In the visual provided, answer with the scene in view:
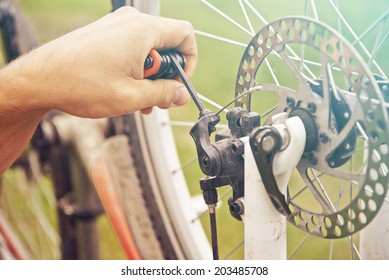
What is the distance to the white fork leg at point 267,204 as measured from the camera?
583 millimetres

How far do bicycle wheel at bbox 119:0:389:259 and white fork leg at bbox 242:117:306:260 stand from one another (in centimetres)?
2

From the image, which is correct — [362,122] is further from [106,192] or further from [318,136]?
[106,192]

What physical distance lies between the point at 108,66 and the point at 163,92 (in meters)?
0.07

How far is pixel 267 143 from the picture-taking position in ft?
1.90

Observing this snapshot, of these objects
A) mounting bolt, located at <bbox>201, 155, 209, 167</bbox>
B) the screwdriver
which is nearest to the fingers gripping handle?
the screwdriver

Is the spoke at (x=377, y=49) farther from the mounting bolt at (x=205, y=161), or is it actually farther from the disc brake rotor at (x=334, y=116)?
the mounting bolt at (x=205, y=161)

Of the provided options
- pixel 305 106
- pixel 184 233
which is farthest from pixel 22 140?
pixel 305 106

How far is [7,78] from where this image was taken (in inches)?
29.8

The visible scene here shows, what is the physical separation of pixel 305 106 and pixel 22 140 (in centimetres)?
42

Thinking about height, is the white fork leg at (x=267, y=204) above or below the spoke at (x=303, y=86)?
below

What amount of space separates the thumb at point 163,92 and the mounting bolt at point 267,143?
7.0 inches

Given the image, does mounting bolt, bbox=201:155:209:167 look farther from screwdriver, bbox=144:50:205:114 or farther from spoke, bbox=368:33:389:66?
spoke, bbox=368:33:389:66

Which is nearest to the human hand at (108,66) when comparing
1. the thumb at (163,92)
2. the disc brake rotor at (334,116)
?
the thumb at (163,92)

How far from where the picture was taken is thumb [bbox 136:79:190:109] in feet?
2.33
